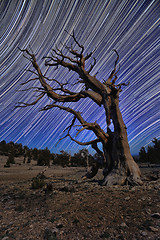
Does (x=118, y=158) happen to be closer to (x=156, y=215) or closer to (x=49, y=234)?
(x=156, y=215)

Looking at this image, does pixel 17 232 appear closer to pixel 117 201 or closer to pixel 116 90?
pixel 117 201

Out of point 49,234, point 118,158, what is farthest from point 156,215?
point 118,158

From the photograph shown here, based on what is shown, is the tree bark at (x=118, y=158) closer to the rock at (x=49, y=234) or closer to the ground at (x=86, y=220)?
the ground at (x=86, y=220)

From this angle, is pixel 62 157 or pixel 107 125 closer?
pixel 107 125

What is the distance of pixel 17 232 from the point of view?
2477mm

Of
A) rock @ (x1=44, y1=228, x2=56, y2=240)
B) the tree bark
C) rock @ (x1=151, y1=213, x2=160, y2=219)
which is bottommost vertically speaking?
rock @ (x1=44, y1=228, x2=56, y2=240)

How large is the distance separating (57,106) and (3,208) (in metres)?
5.75

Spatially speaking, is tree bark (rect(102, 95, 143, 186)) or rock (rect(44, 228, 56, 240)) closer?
rock (rect(44, 228, 56, 240))

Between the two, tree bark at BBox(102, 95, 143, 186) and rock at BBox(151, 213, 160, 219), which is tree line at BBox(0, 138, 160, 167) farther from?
rock at BBox(151, 213, 160, 219)

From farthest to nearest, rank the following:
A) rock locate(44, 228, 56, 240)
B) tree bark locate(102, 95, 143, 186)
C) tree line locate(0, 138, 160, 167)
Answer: tree line locate(0, 138, 160, 167)
tree bark locate(102, 95, 143, 186)
rock locate(44, 228, 56, 240)

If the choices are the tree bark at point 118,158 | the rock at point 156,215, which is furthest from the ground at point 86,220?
the tree bark at point 118,158

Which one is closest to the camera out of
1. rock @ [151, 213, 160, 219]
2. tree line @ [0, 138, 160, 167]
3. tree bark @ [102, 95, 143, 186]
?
rock @ [151, 213, 160, 219]

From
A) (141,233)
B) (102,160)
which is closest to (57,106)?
(102,160)

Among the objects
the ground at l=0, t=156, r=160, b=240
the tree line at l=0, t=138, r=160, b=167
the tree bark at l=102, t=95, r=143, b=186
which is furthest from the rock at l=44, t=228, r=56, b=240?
the tree line at l=0, t=138, r=160, b=167
